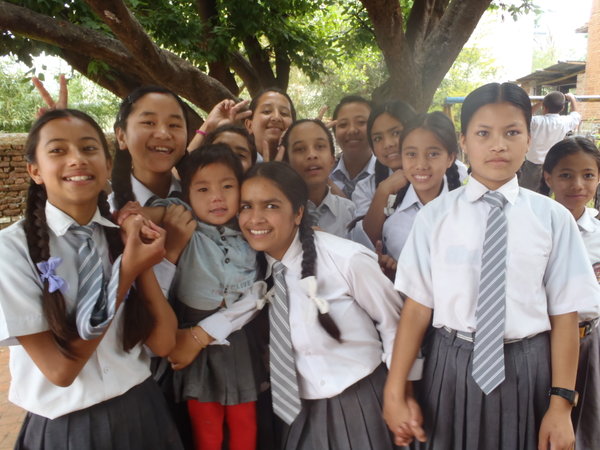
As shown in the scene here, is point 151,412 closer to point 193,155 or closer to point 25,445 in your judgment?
point 25,445

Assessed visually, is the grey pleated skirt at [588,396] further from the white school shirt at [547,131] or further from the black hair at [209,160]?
the white school shirt at [547,131]

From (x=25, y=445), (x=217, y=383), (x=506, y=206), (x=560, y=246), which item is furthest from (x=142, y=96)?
(x=560, y=246)

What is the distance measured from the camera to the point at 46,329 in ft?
4.08

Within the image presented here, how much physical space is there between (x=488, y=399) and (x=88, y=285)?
1314 millimetres

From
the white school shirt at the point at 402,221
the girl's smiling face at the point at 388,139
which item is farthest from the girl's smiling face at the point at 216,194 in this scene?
the girl's smiling face at the point at 388,139

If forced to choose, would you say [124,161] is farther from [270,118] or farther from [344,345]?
[344,345]

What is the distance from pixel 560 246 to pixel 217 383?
1320 millimetres

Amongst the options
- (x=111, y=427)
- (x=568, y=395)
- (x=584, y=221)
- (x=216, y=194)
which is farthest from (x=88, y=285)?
(x=584, y=221)

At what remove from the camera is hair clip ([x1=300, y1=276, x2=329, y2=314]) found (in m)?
1.58

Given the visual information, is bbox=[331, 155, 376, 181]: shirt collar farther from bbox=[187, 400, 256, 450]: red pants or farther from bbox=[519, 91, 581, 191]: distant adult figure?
bbox=[519, 91, 581, 191]: distant adult figure

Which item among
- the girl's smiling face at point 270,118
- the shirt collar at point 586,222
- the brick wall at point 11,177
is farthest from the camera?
the brick wall at point 11,177

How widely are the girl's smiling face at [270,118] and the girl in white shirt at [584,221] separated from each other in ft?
4.92

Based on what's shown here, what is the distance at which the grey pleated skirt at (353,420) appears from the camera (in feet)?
5.47

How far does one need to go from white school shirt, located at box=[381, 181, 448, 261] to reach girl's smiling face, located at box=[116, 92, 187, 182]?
106cm
